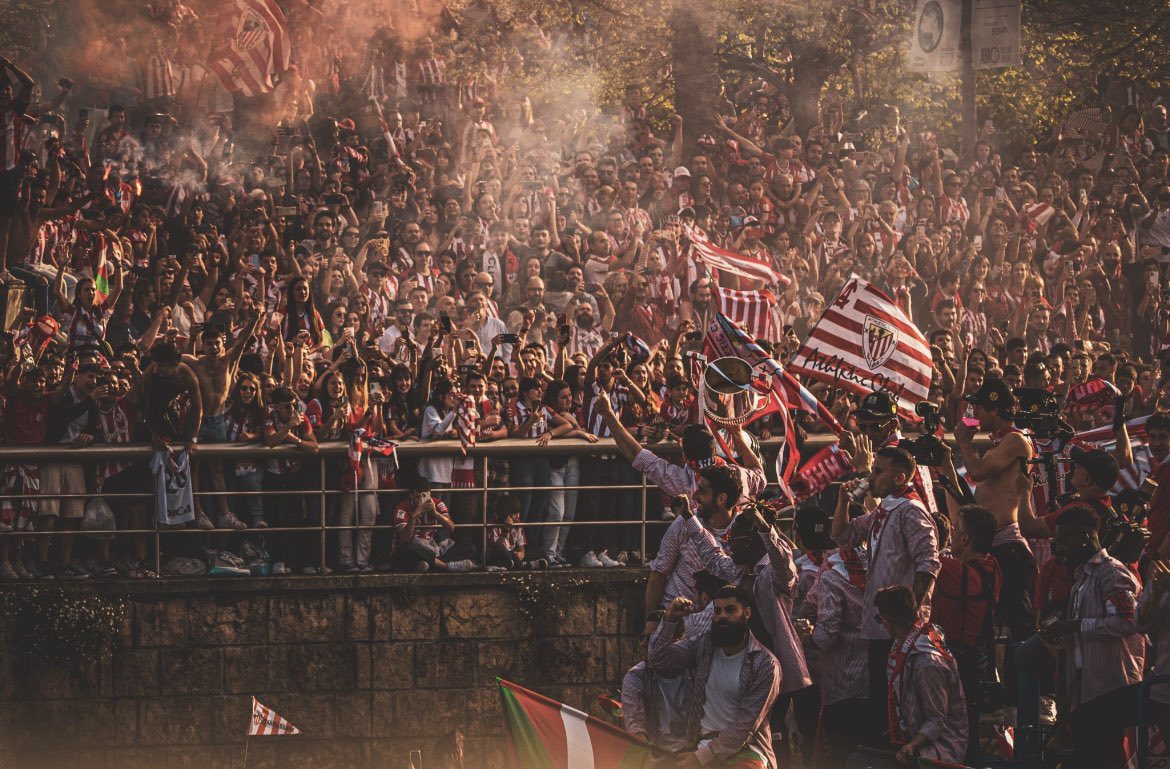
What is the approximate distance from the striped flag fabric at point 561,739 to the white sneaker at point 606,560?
13.8 ft

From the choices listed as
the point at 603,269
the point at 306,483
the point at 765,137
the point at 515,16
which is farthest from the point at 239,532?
the point at 515,16

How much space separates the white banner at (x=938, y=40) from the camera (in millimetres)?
23344

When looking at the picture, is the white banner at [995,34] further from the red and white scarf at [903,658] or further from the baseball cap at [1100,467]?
the red and white scarf at [903,658]

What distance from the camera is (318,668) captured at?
12.9 m

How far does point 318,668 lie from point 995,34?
Result: 573 inches

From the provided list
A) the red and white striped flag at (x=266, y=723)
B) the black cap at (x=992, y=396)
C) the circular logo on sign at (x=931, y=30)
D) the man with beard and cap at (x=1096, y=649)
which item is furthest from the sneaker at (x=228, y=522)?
the circular logo on sign at (x=931, y=30)

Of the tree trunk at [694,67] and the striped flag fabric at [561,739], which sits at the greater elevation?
the tree trunk at [694,67]

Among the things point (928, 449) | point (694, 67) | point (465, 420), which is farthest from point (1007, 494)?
point (694, 67)

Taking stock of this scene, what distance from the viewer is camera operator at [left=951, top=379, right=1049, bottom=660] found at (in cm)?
1010

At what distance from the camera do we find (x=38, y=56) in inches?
805

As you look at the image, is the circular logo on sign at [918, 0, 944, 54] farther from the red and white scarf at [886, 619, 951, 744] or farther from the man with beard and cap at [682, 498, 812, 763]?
the red and white scarf at [886, 619, 951, 744]

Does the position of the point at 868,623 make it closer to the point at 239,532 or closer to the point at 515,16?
the point at 239,532

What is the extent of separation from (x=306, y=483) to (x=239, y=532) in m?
0.62

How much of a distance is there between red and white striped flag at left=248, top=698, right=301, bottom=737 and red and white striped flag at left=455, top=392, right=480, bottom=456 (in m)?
2.41
